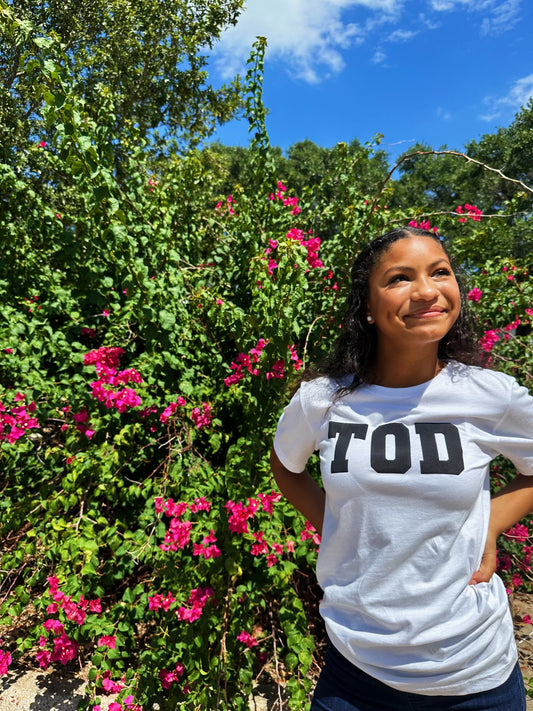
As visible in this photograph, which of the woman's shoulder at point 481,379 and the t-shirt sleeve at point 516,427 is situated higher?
the woman's shoulder at point 481,379

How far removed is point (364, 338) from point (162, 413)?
1258 millimetres

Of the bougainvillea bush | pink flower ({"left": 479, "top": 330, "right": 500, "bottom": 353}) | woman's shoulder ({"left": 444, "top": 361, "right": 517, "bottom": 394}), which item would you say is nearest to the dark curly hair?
woman's shoulder ({"left": 444, "top": 361, "right": 517, "bottom": 394})

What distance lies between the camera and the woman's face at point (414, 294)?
3.56 ft

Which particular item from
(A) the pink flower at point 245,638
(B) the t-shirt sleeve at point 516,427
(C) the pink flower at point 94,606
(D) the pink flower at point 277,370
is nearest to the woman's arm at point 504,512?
(B) the t-shirt sleeve at point 516,427

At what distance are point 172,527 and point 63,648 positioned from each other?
0.83m

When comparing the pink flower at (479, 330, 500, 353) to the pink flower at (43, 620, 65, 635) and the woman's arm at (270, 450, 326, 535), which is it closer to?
the woman's arm at (270, 450, 326, 535)

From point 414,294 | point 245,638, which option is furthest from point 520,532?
point 414,294

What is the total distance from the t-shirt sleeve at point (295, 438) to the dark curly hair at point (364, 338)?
13 centimetres

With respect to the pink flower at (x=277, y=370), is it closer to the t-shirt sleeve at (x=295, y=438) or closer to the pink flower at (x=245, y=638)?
the t-shirt sleeve at (x=295, y=438)

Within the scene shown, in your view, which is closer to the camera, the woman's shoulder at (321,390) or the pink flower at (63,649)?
the woman's shoulder at (321,390)

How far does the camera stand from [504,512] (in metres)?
1.10

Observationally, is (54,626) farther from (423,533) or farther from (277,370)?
(423,533)

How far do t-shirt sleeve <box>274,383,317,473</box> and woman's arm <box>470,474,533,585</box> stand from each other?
446 millimetres

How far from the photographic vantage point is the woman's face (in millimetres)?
1086
